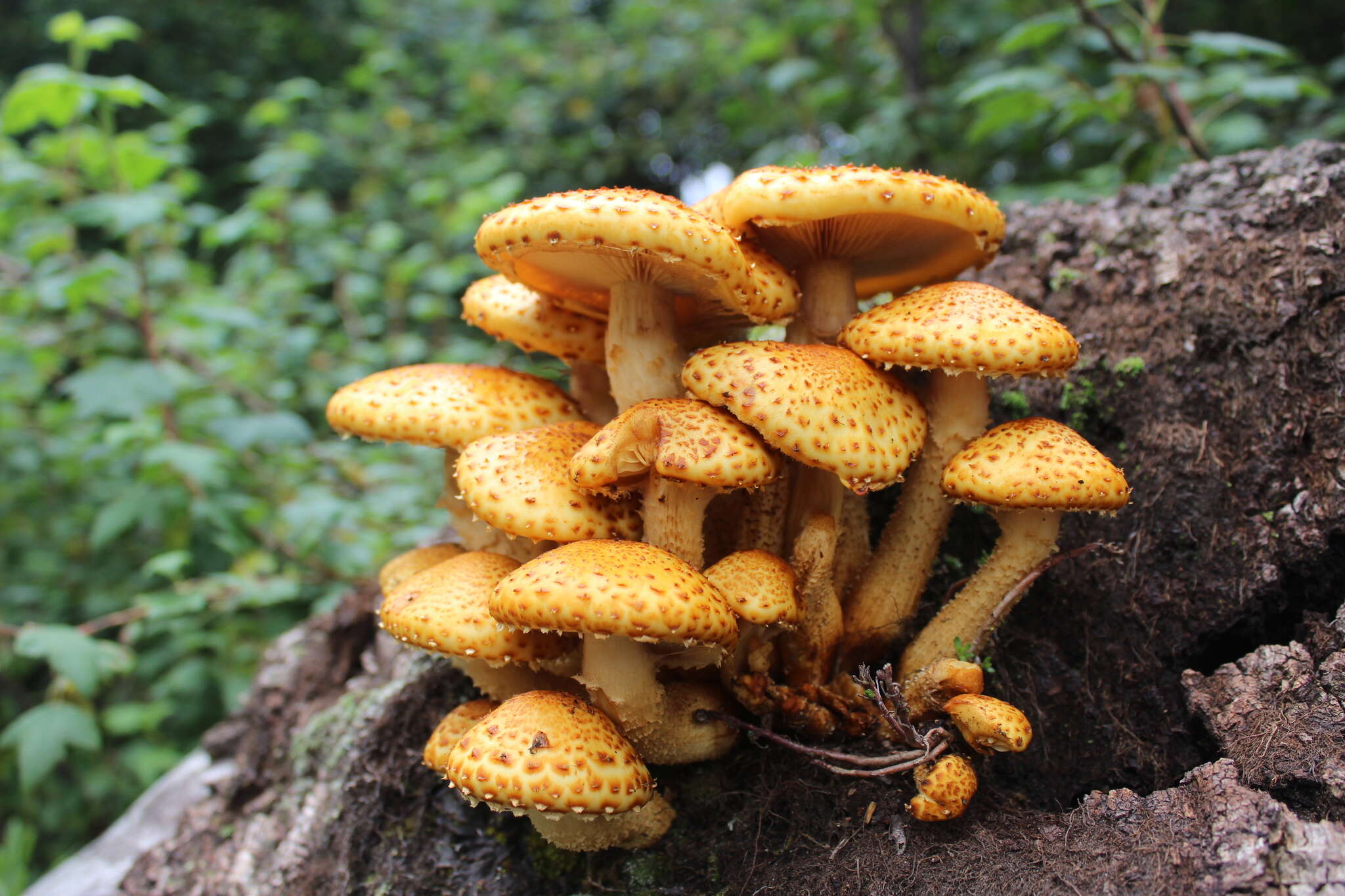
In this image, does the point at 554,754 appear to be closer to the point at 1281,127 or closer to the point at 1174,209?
the point at 1174,209

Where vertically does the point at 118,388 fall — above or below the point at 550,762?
below

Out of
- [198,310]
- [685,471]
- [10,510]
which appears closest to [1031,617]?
[685,471]

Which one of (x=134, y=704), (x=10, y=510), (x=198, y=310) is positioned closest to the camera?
(x=198, y=310)

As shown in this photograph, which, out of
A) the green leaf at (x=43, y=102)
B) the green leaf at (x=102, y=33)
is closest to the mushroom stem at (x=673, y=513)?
the green leaf at (x=43, y=102)

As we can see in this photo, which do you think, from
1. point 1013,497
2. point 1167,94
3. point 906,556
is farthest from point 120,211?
point 1167,94

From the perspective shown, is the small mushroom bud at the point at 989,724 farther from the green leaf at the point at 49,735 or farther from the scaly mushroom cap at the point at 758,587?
the green leaf at the point at 49,735

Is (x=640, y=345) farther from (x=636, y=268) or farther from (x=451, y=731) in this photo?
(x=451, y=731)
